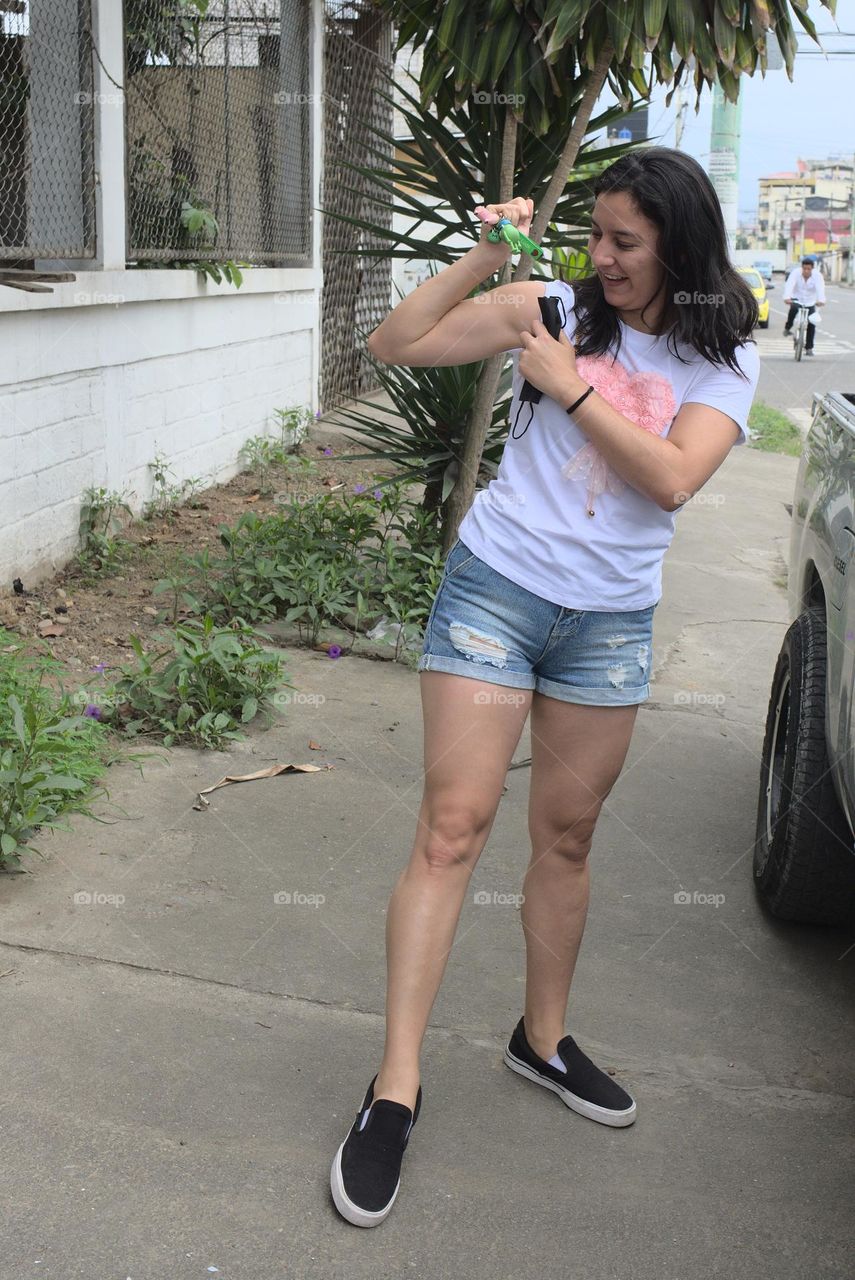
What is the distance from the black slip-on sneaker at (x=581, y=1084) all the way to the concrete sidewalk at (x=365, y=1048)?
0.11 ft

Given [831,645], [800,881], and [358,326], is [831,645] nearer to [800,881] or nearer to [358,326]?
[800,881]

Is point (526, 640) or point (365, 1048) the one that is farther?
point (365, 1048)

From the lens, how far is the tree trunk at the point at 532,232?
527 cm

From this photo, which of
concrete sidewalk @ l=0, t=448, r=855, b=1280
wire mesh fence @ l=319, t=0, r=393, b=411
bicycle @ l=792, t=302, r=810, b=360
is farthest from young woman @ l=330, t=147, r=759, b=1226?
bicycle @ l=792, t=302, r=810, b=360

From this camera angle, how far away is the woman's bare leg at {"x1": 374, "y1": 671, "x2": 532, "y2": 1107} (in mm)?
2418

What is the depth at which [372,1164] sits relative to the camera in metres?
2.40

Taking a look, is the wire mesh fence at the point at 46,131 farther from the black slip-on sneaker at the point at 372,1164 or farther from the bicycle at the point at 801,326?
the bicycle at the point at 801,326

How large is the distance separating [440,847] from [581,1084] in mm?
682

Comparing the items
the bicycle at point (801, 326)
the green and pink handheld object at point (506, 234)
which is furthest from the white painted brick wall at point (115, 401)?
the bicycle at point (801, 326)

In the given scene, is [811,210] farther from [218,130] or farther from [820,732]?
[820,732]

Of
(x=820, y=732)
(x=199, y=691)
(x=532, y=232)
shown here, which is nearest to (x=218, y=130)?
(x=532, y=232)

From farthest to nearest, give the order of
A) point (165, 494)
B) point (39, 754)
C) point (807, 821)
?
1. point (165, 494)
2. point (39, 754)
3. point (807, 821)

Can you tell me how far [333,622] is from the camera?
588 centimetres

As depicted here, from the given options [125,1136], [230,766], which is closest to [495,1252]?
[125,1136]
